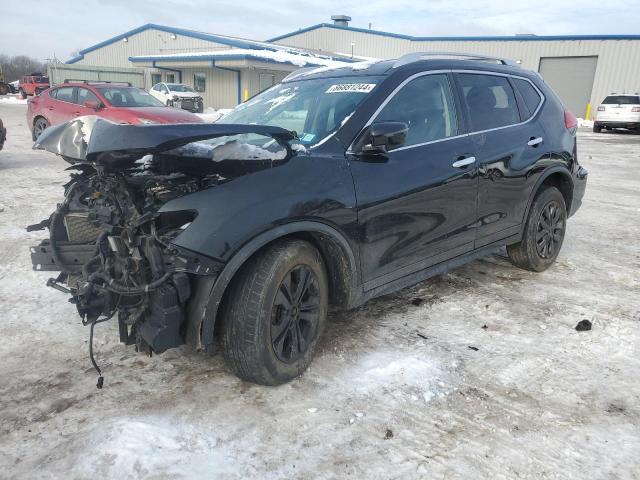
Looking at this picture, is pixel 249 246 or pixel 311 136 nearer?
pixel 249 246

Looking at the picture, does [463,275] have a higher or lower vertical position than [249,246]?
lower

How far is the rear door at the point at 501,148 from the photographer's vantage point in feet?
12.5

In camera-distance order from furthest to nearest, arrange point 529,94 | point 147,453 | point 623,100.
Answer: point 623,100
point 529,94
point 147,453

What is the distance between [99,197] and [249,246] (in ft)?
3.06

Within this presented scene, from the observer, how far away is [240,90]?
32.7 meters

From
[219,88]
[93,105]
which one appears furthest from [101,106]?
[219,88]

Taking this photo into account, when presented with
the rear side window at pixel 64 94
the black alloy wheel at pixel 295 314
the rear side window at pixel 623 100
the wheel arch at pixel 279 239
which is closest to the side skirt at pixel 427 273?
the wheel arch at pixel 279 239

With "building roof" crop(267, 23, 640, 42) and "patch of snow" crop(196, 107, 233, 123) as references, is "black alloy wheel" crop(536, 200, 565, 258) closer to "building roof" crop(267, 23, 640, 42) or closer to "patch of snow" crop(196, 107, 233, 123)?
"patch of snow" crop(196, 107, 233, 123)

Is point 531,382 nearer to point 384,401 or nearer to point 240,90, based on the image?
point 384,401

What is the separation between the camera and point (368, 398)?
276 centimetres

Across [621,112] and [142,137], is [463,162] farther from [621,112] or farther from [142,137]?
[621,112]

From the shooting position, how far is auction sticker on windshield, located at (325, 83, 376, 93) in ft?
10.8

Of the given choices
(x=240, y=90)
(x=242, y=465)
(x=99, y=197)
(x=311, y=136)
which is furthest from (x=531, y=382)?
(x=240, y=90)

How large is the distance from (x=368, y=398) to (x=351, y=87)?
1.97 meters
